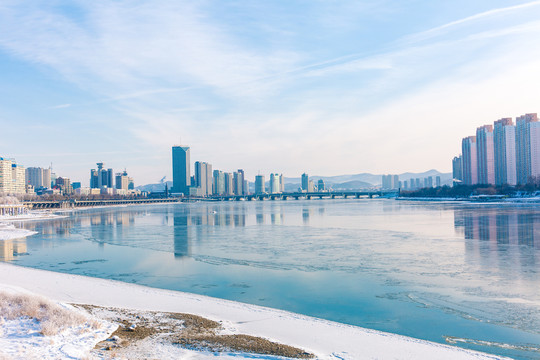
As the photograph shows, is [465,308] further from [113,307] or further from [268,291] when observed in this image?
[113,307]

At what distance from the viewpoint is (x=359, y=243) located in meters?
25.2

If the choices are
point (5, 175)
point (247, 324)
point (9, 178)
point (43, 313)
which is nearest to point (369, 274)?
point (247, 324)

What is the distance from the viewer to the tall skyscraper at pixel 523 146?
5177 inches

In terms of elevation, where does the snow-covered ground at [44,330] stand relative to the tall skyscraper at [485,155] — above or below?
below

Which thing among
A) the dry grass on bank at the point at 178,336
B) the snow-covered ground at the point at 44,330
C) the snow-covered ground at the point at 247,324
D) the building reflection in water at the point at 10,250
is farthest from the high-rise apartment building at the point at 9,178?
the dry grass on bank at the point at 178,336

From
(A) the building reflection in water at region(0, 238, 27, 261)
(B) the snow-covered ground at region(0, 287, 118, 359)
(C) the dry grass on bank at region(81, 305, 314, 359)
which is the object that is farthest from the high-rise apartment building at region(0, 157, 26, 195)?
(C) the dry grass on bank at region(81, 305, 314, 359)

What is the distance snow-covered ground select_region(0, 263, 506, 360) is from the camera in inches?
311

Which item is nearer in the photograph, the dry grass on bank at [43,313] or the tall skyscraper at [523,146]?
the dry grass on bank at [43,313]

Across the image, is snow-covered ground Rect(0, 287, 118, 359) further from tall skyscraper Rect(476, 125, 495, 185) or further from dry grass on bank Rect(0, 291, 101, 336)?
tall skyscraper Rect(476, 125, 495, 185)

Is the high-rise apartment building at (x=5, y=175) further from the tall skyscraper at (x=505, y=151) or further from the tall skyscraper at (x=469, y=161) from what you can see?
the tall skyscraper at (x=505, y=151)

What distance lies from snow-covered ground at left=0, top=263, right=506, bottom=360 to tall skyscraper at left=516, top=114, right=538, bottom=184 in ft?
470

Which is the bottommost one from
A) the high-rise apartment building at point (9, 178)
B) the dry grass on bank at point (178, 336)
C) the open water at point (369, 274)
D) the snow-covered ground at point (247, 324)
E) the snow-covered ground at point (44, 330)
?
the open water at point (369, 274)

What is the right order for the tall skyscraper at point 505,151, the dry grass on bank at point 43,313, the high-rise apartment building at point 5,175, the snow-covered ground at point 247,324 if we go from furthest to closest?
1. the high-rise apartment building at point 5,175
2. the tall skyscraper at point 505,151
3. the dry grass on bank at point 43,313
4. the snow-covered ground at point 247,324

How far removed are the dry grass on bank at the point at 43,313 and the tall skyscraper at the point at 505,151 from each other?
496ft
